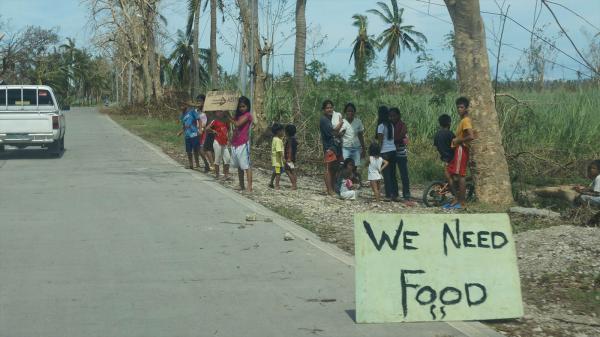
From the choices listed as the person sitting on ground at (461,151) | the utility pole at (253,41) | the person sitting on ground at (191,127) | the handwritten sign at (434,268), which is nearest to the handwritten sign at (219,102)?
the person sitting on ground at (191,127)

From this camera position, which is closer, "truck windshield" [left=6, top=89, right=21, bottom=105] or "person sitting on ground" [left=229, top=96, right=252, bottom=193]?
"person sitting on ground" [left=229, top=96, right=252, bottom=193]

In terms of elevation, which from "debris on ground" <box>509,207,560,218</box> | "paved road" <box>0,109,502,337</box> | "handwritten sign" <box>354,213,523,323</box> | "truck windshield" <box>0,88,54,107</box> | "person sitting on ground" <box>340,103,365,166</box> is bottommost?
"paved road" <box>0,109,502,337</box>

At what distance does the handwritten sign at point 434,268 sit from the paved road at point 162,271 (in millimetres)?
168

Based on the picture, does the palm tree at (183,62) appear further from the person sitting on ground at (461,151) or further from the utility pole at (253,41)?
the person sitting on ground at (461,151)

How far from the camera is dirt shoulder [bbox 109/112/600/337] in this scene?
6305mm

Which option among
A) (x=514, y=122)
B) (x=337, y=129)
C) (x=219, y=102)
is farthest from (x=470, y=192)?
(x=219, y=102)

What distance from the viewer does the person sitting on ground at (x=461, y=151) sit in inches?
488

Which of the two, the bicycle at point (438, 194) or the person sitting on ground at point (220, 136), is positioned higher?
the person sitting on ground at point (220, 136)

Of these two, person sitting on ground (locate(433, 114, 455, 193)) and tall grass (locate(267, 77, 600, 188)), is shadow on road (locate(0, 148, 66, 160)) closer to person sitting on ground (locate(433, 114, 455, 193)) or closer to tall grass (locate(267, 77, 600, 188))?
tall grass (locate(267, 77, 600, 188))

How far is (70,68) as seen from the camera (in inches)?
4483

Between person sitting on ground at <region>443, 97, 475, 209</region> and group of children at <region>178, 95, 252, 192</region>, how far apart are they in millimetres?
3702

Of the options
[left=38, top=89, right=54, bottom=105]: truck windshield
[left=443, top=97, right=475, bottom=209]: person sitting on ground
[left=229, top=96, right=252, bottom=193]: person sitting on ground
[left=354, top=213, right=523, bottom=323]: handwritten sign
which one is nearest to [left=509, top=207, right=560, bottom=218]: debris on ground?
[left=443, top=97, right=475, bottom=209]: person sitting on ground

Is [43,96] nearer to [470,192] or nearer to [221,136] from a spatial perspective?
[221,136]

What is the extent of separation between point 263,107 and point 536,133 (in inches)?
274
